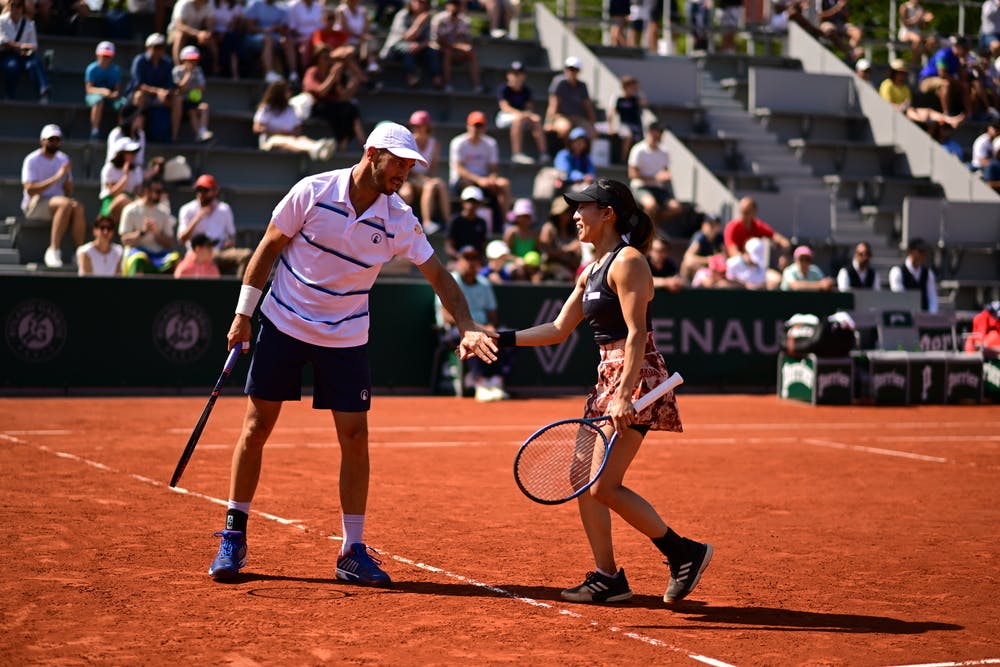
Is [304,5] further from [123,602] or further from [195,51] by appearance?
[123,602]

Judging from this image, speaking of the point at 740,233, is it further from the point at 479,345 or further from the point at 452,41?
the point at 479,345

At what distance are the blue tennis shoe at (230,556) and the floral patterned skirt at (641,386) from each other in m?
1.81

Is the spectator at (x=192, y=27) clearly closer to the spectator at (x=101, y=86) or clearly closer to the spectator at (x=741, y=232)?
the spectator at (x=101, y=86)

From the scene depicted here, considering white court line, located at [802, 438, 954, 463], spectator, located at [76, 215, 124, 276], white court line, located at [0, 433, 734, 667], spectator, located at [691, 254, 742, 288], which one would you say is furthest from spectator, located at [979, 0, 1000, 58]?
white court line, located at [0, 433, 734, 667]

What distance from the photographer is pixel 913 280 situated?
74.8ft

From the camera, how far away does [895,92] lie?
1132 inches

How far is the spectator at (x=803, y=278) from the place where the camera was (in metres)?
21.1

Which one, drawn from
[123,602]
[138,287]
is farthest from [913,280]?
[123,602]

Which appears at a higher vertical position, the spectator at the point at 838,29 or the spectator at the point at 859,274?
the spectator at the point at 838,29

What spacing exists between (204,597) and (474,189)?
562 inches

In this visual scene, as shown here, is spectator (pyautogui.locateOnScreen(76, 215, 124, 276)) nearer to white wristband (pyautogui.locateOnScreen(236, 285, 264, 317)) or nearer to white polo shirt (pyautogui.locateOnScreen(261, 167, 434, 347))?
white wristband (pyautogui.locateOnScreen(236, 285, 264, 317))

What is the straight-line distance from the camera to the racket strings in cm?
641

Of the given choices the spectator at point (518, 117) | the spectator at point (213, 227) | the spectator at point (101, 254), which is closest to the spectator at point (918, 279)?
the spectator at point (518, 117)

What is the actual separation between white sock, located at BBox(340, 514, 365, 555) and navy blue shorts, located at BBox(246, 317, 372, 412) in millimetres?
532
